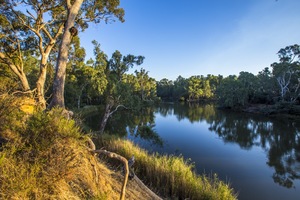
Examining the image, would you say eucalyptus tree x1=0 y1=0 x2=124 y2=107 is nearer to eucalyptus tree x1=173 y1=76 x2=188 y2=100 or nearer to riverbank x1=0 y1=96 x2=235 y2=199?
riverbank x1=0 y1=96 x2=235 y2=199

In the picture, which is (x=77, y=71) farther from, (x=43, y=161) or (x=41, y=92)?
(x=43, y=161)

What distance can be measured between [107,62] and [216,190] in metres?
25.4

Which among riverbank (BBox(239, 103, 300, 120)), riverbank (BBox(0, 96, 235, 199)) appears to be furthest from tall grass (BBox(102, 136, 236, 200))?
riverbank (BBox(239, 103, 300, 120))

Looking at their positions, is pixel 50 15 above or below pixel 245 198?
above

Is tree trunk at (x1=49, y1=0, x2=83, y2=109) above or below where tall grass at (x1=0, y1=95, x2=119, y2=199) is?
above

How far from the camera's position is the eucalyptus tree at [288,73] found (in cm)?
3131

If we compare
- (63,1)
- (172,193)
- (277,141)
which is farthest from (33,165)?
(277,141)

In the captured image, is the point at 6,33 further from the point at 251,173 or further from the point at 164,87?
the point at 164,87

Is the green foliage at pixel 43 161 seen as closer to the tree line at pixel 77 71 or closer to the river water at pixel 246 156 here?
the tree line at pixel 77 71

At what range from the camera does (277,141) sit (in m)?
15.0

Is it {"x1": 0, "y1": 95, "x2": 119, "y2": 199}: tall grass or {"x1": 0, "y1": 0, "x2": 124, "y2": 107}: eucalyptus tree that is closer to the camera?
{"x1": 0, "y1": 95, "x2": 119, "y2": 199}: tall grass

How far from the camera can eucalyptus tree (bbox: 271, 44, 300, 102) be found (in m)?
31.3

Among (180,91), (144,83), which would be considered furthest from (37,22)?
(180,91)

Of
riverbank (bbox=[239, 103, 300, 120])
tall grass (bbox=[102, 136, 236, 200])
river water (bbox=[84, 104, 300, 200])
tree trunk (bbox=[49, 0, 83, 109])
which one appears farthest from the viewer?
riverbank (bbox=[239, 103, 300, 120])
